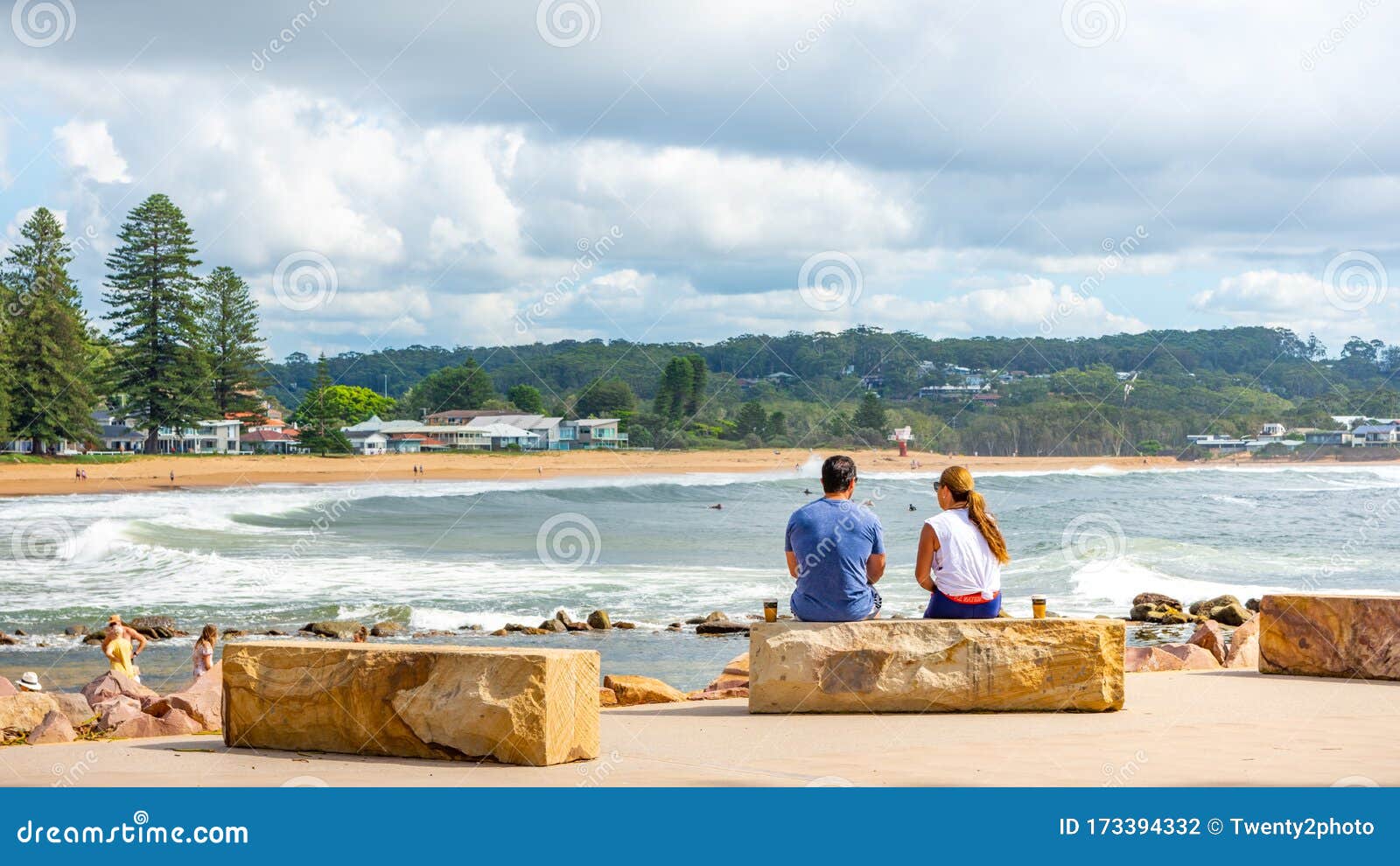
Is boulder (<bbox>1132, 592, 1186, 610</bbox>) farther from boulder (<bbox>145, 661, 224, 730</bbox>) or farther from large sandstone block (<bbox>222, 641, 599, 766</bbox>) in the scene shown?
large sandstone block (<bbox>222, 641, 599, 766</bbox>)

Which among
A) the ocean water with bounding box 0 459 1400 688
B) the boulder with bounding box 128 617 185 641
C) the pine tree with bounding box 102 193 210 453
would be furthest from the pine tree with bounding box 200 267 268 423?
the boulder with bounding box 128 617 185 641

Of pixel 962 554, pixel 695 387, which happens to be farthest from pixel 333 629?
pixel 695 387

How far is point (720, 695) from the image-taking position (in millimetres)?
9984

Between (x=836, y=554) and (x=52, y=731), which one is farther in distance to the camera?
(x=52, y=731)

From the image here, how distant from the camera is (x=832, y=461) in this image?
7.51 meters

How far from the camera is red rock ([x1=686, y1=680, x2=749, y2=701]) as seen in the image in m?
9.62

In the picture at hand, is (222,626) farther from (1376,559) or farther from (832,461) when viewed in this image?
Answer: (1376,559)

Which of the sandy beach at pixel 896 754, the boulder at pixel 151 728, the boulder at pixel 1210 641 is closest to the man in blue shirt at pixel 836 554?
the sandy beach at pixel 896 754

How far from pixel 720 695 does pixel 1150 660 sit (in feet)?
14.2

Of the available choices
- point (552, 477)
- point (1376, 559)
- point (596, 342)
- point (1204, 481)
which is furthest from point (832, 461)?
point (596, 342)

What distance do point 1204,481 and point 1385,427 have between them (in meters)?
44.5

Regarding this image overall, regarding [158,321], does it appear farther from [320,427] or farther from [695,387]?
[695,387]

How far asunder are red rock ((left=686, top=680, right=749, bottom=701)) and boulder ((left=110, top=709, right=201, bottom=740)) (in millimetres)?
3465

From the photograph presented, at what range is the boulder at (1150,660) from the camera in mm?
11930
